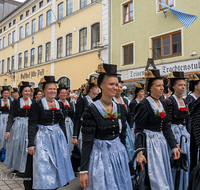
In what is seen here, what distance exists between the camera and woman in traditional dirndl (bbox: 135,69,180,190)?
3.21m

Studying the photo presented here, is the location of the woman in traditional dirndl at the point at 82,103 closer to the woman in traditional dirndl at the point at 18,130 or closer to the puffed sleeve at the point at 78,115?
the puffed sleeve at the point at 78,115

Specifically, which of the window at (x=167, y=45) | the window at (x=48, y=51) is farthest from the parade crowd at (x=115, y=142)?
the window at (x=48, y=51)

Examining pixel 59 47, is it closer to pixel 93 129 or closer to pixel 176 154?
pixel 176 154

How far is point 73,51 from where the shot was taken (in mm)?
19141

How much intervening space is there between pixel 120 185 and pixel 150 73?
182 centimetres

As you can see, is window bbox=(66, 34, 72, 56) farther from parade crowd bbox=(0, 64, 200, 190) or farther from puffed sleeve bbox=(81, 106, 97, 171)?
puffed sleeve bbox=(81, 106, 97, 171)

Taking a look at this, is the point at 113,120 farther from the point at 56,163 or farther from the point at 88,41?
the point at 88,41

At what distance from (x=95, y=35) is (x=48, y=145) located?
14565 millimetres

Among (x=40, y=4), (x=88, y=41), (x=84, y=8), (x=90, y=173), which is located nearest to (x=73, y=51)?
(x=88, y=41)

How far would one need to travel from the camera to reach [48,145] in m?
3.77

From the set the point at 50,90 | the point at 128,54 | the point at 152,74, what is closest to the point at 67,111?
the point at 50,90

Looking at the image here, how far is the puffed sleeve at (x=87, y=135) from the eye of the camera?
2522 millimetres

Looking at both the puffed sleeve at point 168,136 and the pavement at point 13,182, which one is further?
the pavement at point 13,182

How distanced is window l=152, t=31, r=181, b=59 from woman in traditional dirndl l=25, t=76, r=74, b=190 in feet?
31.8
